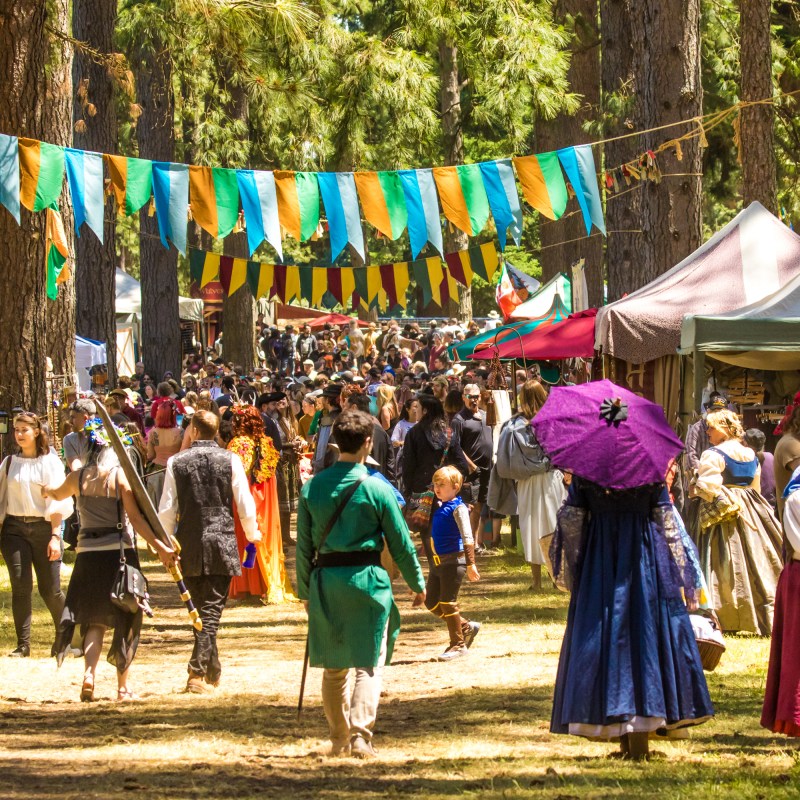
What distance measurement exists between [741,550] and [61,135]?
27.5 ft

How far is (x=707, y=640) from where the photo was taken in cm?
717

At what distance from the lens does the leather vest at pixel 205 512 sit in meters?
8.73

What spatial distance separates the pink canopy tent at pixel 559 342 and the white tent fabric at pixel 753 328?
4.45 meters

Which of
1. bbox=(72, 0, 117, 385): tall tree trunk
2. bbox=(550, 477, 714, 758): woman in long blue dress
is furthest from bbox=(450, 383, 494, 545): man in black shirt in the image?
bbox=(72, 0, 117, 385): tall tree trunk

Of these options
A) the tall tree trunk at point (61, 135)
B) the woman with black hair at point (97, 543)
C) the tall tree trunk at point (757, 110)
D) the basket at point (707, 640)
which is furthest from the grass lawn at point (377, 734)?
the tall tree trunk at point (757, 110)

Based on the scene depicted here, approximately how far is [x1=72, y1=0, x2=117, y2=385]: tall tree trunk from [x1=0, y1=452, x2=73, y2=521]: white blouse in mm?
10631

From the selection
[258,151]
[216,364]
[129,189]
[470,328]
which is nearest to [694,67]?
[129,189]

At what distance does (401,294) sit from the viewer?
25.1 metres

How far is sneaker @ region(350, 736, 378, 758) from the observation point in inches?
261

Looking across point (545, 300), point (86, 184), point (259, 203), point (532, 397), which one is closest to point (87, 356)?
point (545, 300)

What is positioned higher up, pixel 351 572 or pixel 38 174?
pixel 38 174

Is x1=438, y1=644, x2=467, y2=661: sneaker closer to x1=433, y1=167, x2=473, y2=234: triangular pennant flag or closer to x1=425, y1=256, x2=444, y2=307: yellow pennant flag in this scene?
x1=433, y1=167, x2=473, y2=234: triangular pennant flag

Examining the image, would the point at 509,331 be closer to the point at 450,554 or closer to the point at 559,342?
the point at 559,342

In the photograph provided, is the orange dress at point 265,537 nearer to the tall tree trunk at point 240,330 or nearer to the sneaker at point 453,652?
the sneaker at point 453,652
